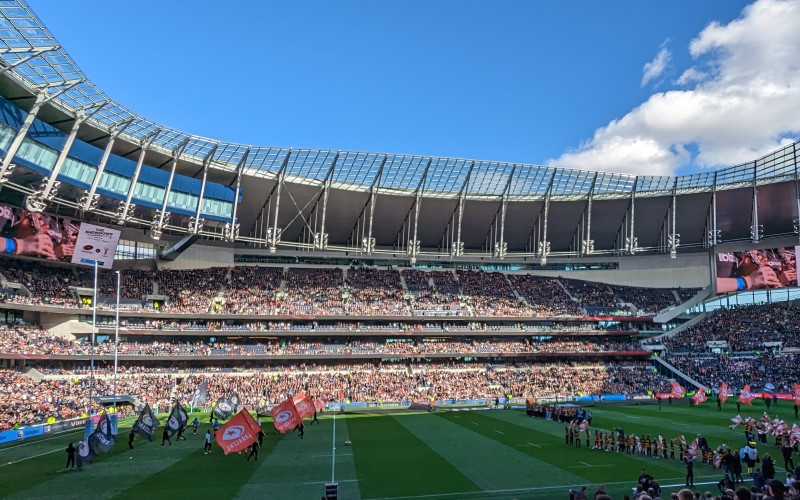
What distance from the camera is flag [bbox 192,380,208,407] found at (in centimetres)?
5354

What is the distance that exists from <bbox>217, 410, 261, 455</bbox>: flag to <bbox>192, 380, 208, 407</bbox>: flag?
92.0 feet

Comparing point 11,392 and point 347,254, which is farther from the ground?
point 347,254

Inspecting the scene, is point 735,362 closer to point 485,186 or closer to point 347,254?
point 485,186

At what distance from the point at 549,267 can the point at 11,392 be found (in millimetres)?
63272

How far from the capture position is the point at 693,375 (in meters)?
63.0

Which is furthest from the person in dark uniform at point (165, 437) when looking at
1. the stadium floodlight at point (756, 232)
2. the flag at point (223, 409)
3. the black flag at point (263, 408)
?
the stadium floodlight at point (756, 232)

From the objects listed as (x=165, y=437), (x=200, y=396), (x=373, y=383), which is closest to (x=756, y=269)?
(x=373, y=383)

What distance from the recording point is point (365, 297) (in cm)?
7031

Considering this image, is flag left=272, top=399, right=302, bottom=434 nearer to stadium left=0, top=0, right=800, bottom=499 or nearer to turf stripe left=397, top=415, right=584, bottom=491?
stadium left=0, top=0, right=800, bottom=499

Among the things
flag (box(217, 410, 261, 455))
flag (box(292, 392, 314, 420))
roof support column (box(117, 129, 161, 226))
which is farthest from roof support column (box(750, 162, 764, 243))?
roof support column (box(117, 129, 161, 226))

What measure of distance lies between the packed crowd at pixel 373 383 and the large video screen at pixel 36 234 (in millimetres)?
11433

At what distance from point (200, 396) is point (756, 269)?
214ft

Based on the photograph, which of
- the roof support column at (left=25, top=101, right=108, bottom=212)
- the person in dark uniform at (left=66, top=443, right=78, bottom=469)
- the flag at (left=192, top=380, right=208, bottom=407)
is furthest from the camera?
the flag at (left=192, top=380, right=208, bottom=407)

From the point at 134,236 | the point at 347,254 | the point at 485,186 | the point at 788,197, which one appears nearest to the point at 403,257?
the point at 347,254
